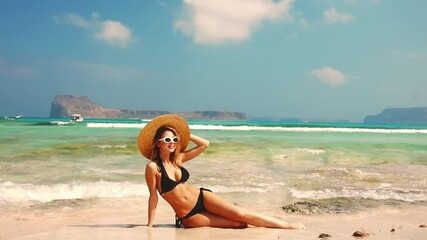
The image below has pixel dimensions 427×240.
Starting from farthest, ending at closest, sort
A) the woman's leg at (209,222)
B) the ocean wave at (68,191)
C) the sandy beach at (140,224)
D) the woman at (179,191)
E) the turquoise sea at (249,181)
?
the ocean wave at (68,191) < the turquoise sea at (249,181) < the woman's leg at (209,222) < the woman at (179,191) < the sandy beach at (140,224)

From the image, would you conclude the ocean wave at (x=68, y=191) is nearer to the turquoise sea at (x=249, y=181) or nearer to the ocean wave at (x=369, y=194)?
the turquoise sea at (x=249, y=181)

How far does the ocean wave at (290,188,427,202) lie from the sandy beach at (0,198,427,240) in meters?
1.06

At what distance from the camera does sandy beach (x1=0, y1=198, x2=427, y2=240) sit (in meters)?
5.49

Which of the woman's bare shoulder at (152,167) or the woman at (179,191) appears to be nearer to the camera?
the woman's bare shoulder at (152,167)

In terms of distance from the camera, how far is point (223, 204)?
5762mm

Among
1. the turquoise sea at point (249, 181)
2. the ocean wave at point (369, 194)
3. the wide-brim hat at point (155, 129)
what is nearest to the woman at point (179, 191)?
the wide-brim hat at point (155, 129)

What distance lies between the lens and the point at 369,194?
8.98 metres

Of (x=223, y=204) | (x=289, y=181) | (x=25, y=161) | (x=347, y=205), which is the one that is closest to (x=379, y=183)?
(x=289, y=181)

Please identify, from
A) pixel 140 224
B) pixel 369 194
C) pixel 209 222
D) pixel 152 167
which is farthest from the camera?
pixel 369 194

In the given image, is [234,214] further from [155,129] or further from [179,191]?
[155,129]

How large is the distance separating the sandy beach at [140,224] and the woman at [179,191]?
0.14 meters

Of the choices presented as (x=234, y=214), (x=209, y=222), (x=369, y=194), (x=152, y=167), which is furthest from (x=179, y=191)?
(x=369, y=194)

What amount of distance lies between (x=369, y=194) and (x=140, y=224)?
204 inches

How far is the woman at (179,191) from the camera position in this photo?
5.67 m
